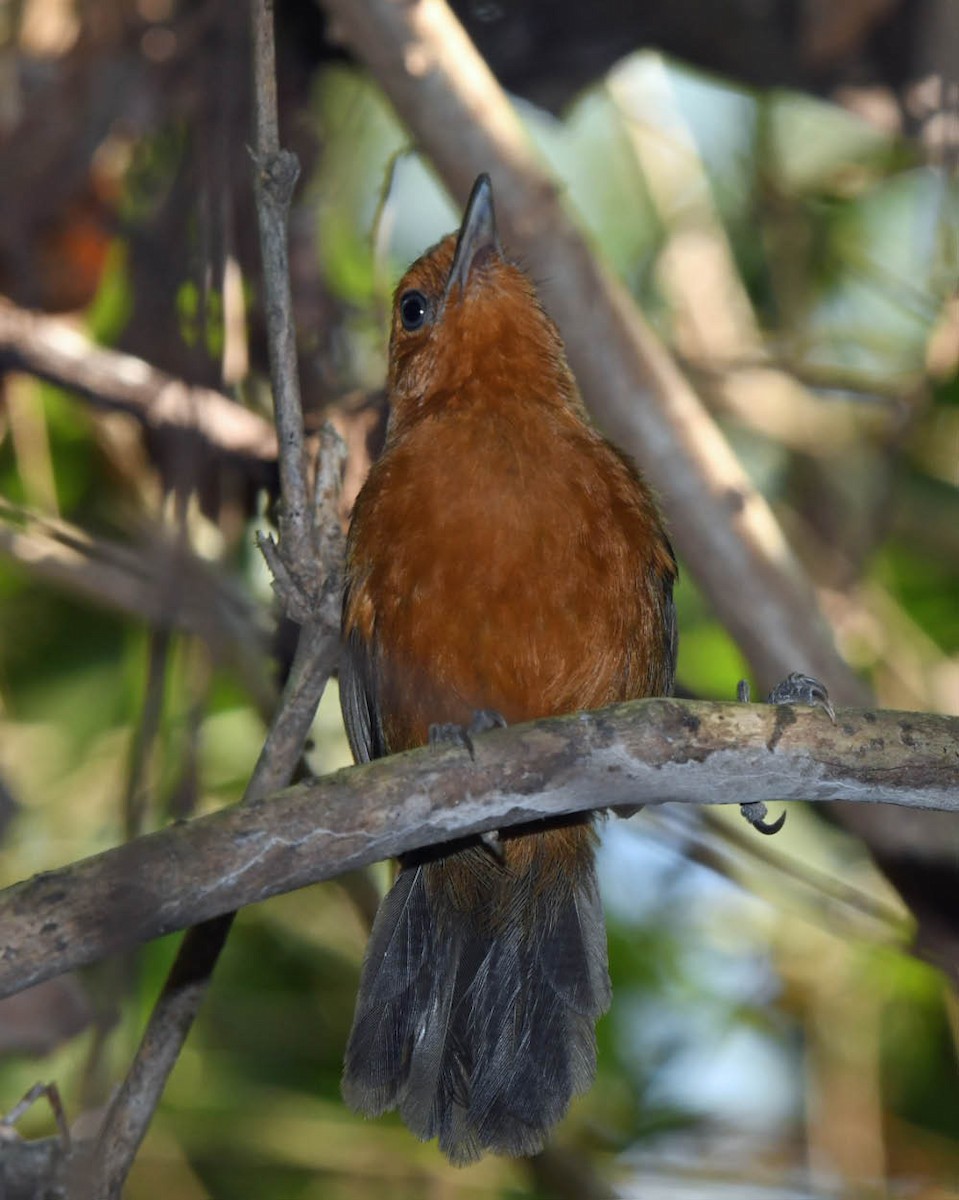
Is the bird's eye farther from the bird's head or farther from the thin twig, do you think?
the thin twig

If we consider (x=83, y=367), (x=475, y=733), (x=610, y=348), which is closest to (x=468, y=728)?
(x=475, y=733)

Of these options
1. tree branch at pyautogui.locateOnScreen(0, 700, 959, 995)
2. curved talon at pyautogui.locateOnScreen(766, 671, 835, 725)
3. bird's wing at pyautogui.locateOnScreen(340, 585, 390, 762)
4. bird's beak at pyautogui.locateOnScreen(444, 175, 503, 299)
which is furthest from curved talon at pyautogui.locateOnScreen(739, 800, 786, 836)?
bird's beak at pyautogui.locateOnScreen(444, 175, 503, 299)

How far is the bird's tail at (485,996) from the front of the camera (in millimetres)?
3465

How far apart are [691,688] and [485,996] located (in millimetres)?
1523

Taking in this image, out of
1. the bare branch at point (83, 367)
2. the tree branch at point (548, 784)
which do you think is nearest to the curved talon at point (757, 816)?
the tree branch at point (548, 784)

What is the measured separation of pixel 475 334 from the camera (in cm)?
412

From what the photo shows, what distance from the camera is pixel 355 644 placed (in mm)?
3680

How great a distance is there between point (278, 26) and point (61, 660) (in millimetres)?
2300

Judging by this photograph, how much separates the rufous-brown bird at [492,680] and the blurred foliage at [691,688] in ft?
2.21

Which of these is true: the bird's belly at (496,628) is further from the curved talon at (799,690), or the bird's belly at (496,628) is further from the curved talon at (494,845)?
the curved talon at (799,690)

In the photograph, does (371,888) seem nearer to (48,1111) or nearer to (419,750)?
(48,1111)

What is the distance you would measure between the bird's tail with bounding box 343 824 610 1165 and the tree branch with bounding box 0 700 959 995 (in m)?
0.94

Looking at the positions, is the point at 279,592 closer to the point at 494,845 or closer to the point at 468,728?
the point at 468,728

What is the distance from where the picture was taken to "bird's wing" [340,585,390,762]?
12.0 ft
